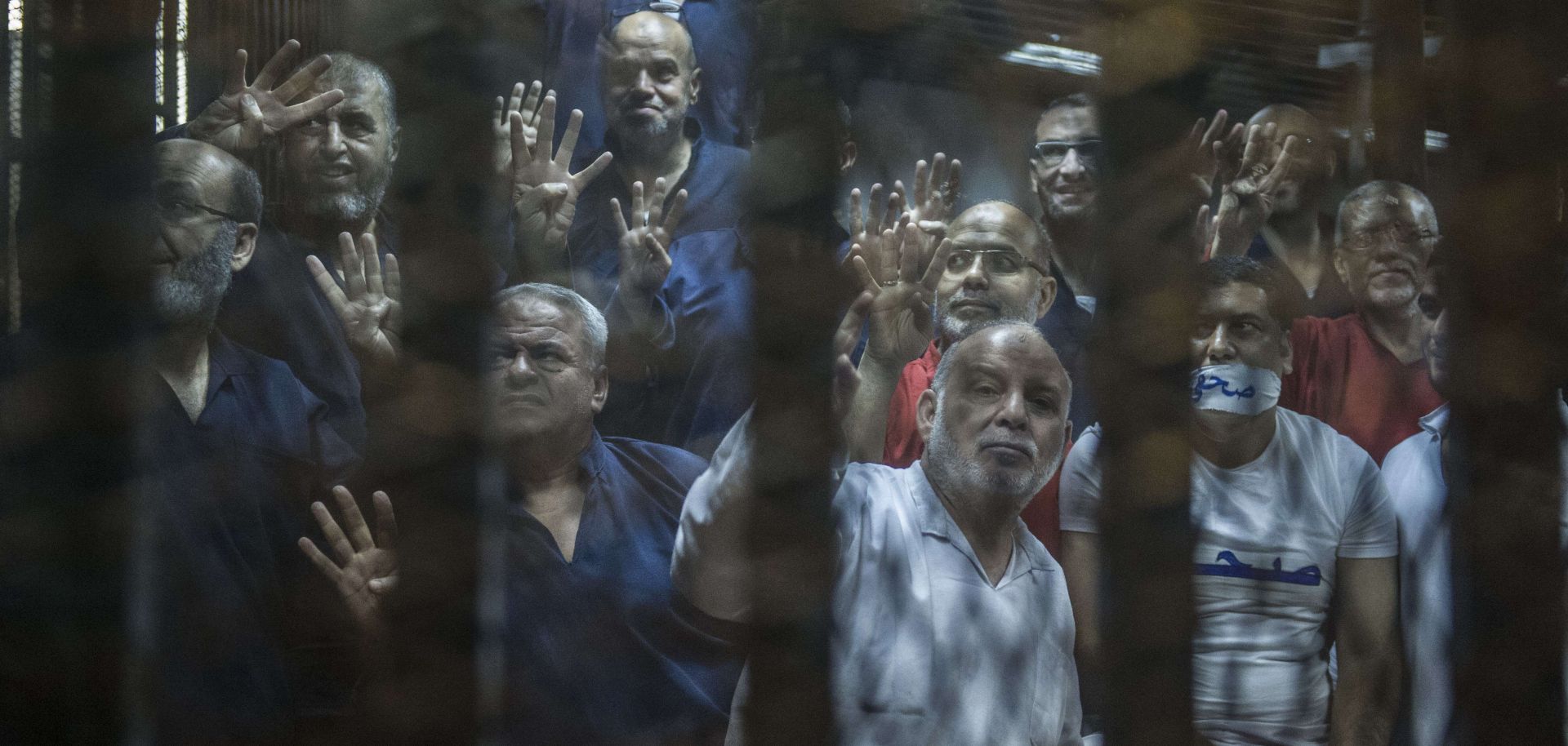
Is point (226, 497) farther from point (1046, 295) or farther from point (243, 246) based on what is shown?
point (1046, 295)

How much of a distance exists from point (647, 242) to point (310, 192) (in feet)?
1.55

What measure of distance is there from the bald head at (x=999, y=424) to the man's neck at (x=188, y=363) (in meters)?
0.90

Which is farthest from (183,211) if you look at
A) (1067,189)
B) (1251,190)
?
(1251,190)

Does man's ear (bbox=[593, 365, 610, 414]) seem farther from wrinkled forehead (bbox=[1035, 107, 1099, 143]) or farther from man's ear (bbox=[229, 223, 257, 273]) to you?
wrinkled forehead (bbox=[1035, 107, 1099, 143])

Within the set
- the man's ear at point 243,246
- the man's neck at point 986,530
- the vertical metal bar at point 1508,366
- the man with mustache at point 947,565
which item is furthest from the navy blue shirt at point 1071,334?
the vertical metal bar at point 1508,366

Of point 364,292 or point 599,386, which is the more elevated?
point 364,292

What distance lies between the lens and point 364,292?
1.93m

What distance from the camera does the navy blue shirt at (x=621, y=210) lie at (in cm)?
224

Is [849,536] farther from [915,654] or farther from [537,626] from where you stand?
[537,626]

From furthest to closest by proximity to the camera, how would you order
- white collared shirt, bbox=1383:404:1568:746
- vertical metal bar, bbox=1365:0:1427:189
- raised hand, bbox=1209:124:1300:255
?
raised hand, bbox=1209:124:1300:255 → vertical metal bar, bbox=1365:0:1427:189 → white collared shirt, bbox=1383:404:1568:746

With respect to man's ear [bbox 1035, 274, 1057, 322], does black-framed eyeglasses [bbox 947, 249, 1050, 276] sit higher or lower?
higher

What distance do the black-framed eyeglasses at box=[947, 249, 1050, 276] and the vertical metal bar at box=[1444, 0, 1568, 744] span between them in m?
1.59

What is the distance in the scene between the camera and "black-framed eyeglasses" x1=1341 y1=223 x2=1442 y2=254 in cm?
231

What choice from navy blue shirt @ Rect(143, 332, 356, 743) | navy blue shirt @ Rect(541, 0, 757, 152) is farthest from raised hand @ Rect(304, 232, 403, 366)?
navy blue shirt @ Rect(541, 0, 757, 152)
